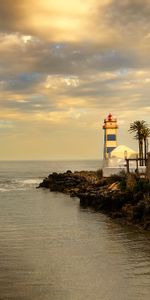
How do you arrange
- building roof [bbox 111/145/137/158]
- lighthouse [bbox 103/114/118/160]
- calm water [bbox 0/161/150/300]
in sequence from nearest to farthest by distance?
calm water [bbox 0/161/150/300] < building roof [bbox 111/145/137/158] < lighthouse [bbox 103/114/118/160]

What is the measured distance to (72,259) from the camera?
1859 cm

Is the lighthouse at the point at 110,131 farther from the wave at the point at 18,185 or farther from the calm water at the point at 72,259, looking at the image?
A: the calm water at the point at 72,259

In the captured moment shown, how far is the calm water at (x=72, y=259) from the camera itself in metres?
14.1

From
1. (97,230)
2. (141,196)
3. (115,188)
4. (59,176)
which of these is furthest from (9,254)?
(59,176)

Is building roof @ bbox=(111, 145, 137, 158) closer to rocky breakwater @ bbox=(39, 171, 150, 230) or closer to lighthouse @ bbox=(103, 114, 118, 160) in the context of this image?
lighthouse @ bbox=(103, 114, 118, 160)

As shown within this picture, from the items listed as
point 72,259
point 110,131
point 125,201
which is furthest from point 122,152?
point 72,259

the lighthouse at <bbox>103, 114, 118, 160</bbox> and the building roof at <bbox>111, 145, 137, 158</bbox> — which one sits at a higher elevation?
the lighthouse at <bbox>103, 114, 118, 160</bbox>

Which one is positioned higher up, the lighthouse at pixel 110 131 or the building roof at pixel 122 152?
the lighthouse at pixel 110 131

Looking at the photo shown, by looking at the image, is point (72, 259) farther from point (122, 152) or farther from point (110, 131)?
point (110, 131)

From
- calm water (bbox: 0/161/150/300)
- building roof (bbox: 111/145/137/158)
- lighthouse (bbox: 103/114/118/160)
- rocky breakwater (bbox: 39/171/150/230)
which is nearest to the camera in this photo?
calm water (bbox: 0/161/150/300)

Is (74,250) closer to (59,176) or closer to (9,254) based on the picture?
(9,254)

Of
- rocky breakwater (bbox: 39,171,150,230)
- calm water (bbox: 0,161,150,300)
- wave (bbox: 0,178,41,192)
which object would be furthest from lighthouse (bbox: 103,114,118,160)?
calm water (bbox: 0,161,150,300)

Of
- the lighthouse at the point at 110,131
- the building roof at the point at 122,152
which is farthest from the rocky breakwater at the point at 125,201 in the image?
the lighthouse at the point at 110,131

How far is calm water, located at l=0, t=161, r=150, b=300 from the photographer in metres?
14.1
